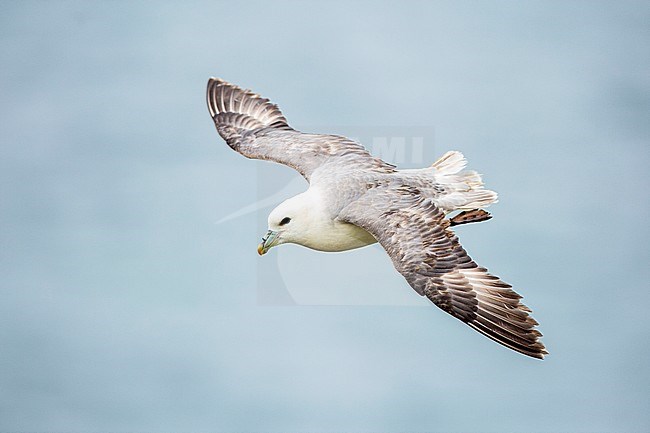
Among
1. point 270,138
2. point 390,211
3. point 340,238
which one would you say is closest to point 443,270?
point 390,211

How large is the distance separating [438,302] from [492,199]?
7.97 ft

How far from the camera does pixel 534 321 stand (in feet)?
37.4

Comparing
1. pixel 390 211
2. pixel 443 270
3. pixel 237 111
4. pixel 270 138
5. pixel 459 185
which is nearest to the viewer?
pixel 443 270

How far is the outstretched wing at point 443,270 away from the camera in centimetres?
1141

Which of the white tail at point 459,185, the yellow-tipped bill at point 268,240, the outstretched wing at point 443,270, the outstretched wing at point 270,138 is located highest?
the outstretched wing at point 270,138

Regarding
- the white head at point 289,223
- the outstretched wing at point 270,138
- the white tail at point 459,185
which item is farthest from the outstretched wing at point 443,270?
the outstretched wing at point 270,138

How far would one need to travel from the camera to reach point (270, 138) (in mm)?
15000

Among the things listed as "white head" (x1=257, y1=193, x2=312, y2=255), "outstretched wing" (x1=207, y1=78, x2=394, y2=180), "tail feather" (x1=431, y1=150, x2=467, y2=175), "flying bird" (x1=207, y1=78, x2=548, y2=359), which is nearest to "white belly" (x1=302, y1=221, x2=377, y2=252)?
"flying bird" (x1=207, y1=78, x2=548, y2=359)

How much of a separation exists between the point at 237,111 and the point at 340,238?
352 centimetres

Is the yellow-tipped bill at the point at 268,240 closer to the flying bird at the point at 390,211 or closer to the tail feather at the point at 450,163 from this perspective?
the flying bird at the point at 390,211

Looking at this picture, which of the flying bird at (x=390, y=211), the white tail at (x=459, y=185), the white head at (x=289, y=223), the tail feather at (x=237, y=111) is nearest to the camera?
the flying bird at (x=390, y=211)

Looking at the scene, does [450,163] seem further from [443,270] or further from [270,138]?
[443,270]

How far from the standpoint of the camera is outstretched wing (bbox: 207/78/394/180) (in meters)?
14.1

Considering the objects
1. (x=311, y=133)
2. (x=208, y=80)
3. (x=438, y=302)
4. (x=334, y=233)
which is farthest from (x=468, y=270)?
(x=208, y=80)
